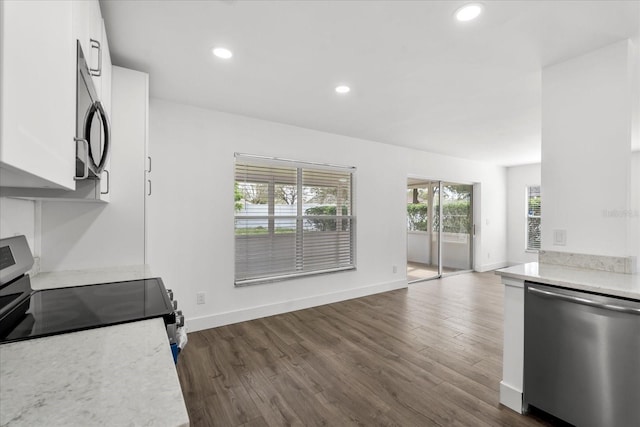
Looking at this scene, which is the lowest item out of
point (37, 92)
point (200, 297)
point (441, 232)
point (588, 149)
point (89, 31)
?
point (200, 297)

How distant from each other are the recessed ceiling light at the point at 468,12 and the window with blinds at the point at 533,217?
20.8 ft

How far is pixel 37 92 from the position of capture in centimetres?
63

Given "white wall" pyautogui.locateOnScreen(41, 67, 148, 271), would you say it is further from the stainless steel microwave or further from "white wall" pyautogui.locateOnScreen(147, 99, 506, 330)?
"white wall" pyautogui.locateOnScreen(147, 99, 506, 330)

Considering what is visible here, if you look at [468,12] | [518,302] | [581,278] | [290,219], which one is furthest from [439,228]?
[468,12]

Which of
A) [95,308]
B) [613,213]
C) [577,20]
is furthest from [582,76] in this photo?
[95,308]

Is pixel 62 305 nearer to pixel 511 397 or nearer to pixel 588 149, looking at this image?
pixel 511 397

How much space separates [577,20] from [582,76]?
540mm

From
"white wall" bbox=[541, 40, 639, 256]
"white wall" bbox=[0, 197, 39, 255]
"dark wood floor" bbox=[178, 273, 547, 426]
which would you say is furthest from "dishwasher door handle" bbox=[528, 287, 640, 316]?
"white wall" bbox=[0, 197, 39, 255]

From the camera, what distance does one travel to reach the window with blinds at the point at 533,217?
260 inches

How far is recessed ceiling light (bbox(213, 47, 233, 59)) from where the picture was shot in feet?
6.89

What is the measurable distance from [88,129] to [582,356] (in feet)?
9.03

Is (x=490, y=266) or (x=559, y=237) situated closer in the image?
(x=559, y=237)

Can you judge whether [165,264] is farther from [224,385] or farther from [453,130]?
[453,130]

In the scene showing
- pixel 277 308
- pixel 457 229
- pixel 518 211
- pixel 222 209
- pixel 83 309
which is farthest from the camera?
pixel 518 211
